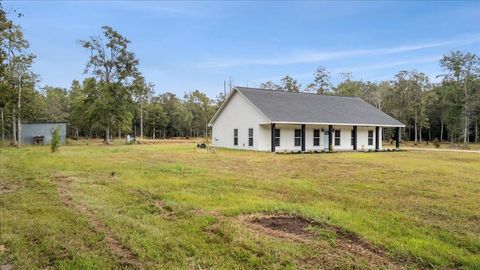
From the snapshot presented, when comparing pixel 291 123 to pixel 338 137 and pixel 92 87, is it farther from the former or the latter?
pixel 92 87

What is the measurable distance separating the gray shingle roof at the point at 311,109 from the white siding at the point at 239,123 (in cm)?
71

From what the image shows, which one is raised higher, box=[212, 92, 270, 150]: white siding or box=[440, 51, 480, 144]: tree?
box=[440, 51, 480, 144]: tree

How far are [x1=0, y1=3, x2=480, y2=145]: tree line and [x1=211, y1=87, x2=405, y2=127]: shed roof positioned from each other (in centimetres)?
1537

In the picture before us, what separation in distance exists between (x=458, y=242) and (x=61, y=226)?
5897 millimetres

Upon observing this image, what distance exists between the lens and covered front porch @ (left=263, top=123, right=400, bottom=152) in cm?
2567

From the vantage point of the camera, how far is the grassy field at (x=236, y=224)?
4.23m

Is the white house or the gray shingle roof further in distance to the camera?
the gray shingle roof

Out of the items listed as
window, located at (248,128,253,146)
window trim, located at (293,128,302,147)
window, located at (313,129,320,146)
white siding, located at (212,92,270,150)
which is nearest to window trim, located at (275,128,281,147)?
white siding, located at (212,92,270,150)

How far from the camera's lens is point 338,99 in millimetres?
33625

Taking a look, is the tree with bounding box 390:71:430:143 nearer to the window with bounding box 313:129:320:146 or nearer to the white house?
the white house

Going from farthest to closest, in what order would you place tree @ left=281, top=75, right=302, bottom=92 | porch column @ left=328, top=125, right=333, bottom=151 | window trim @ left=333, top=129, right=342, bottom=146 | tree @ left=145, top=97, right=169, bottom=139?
tree @ left=145, top=97, right=169, bottom=139 < tree @ left=281, top=75, right=302, bottom=92 < window trim @ left=333, top=129, right=342, bottom=146 < porch column @ left=328, top=125, right=333, bottom=151

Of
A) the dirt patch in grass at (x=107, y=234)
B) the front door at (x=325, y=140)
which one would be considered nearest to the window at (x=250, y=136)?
the front door at (x=325, y=140)

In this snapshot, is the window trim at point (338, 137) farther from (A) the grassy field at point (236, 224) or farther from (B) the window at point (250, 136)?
(A) the grassy field at point (236, 224)

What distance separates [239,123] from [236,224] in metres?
22.0
